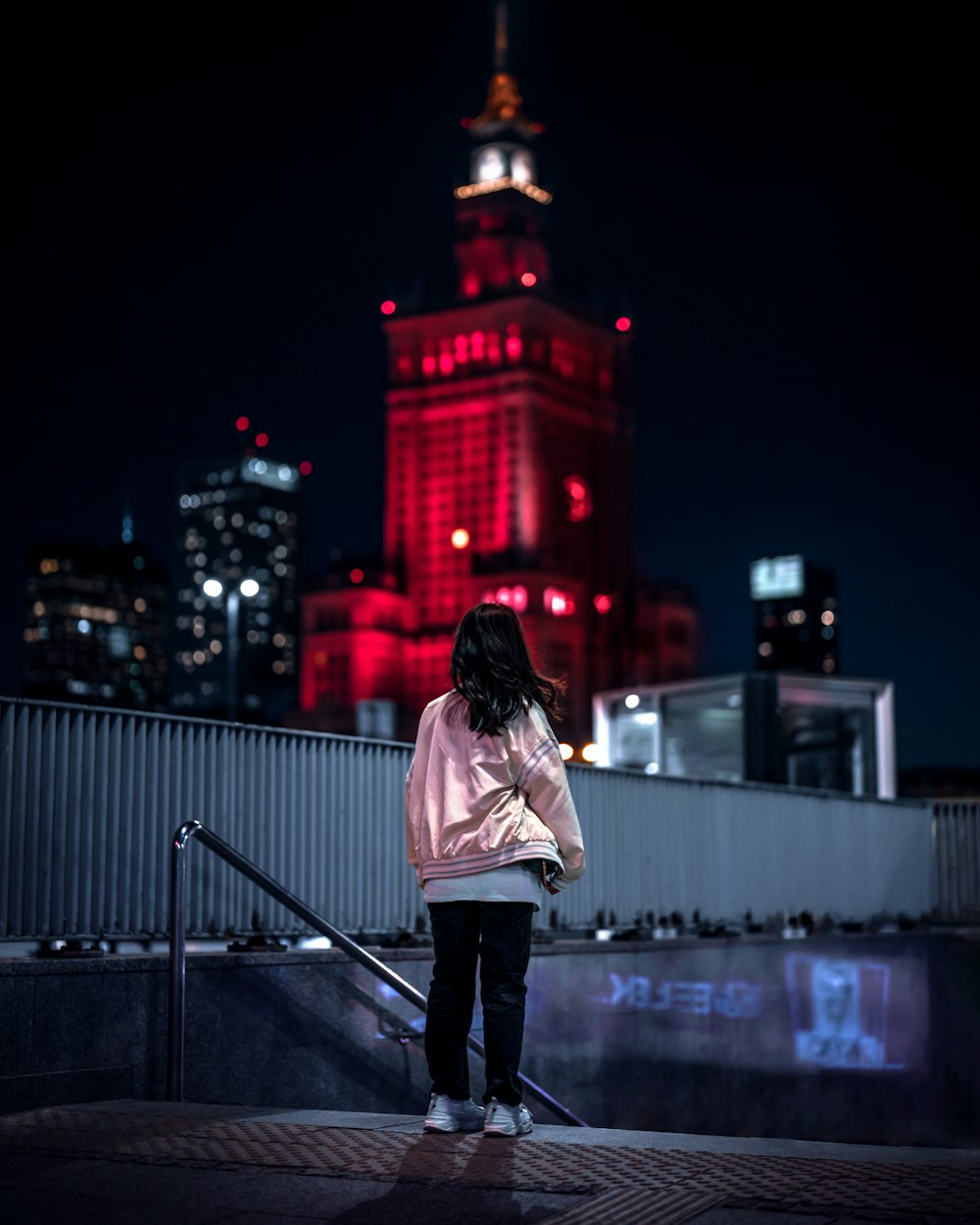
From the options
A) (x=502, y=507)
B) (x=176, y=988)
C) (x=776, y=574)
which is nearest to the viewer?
(x=176, y=988)

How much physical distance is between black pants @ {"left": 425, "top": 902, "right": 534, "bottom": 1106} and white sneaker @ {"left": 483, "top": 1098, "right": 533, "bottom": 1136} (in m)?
0.03

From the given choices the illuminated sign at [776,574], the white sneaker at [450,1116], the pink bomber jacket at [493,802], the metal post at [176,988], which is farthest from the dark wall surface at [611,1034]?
the illuminated sign at [776,574]

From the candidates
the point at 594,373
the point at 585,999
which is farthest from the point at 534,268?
the point at 585,999

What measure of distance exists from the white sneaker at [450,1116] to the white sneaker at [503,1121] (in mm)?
141

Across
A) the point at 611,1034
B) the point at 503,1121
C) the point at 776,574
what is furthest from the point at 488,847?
the point at 776,574

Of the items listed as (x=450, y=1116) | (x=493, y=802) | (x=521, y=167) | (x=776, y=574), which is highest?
(x=521, y=167)

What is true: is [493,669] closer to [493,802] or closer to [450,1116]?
[493,802]

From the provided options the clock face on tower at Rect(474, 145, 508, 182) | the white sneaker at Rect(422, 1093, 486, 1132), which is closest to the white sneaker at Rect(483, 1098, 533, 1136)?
the white sneaker at Rect(422, 1093, 486, 1132)

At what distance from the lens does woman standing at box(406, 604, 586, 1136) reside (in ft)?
19.8

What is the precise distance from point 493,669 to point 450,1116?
176 cm

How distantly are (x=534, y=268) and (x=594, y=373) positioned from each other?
13028mm

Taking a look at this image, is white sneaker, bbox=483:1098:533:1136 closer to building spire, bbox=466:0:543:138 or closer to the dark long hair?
the dark long hair

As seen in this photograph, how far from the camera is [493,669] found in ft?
20.4

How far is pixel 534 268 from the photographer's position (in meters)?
156
